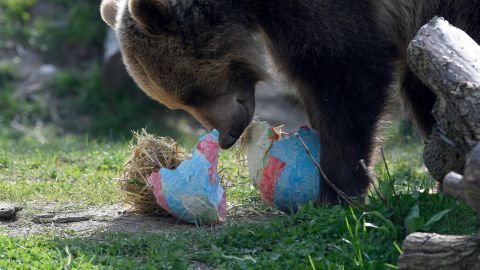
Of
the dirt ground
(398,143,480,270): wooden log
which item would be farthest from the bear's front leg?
(398,143,480,270): wooden log

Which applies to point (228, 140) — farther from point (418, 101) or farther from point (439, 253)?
point (439, 253)

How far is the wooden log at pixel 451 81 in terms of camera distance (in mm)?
3848

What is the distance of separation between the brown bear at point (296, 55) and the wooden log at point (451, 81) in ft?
3.34

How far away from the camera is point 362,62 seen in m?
5.26

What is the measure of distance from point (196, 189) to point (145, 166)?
2.14ft

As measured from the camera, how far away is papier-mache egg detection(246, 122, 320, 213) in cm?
526

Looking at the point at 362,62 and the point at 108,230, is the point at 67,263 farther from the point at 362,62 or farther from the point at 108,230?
the point at 362,62

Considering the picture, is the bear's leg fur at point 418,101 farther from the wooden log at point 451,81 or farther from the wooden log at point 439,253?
the wooden log at point 439,253

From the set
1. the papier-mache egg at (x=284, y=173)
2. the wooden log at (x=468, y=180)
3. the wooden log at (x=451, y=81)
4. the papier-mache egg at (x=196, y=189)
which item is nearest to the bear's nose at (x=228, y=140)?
the papier-mache egg at (x=284, y=173)

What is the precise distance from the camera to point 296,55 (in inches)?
208

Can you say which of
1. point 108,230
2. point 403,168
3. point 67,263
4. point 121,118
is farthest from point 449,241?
point 121,118

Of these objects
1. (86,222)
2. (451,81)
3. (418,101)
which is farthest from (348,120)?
(86,222)

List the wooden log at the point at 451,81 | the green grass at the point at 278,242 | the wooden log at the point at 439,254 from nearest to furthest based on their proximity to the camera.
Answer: the wooden log at the point at 439,254 < the wooden log at the point at 451,81 < the green grass at the point at 278,242

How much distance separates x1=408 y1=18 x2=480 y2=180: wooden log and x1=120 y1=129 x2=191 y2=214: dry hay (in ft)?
6.67
